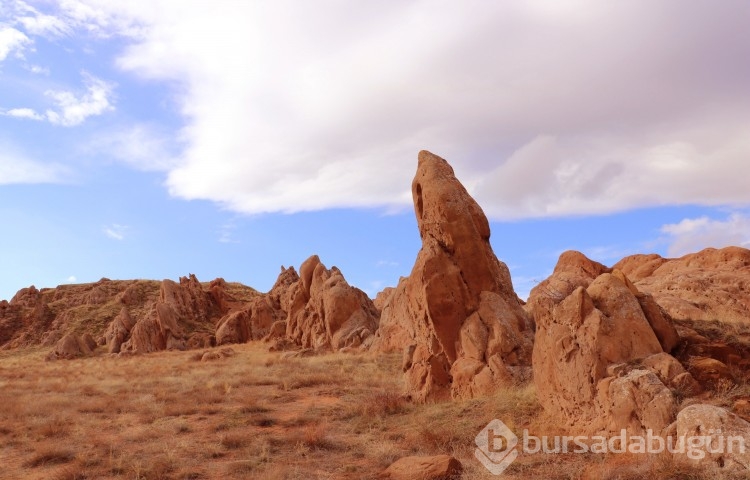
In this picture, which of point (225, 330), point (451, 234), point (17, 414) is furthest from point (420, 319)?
point (225, 330)

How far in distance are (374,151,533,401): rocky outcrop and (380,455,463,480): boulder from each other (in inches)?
198

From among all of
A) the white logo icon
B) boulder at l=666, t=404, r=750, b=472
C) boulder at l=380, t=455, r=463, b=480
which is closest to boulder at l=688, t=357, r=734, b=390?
boulder at l=666, t=404, r=750, b=472

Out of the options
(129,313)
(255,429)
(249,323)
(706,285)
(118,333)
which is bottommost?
(255,429)

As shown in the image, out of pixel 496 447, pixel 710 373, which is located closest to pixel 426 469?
pixel 496 447

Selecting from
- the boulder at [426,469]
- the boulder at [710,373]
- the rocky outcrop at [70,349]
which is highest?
the rocky outcrop at [70,349]

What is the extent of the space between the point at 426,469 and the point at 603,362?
4023 millimetres

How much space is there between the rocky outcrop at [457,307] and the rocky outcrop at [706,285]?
790 centimetres

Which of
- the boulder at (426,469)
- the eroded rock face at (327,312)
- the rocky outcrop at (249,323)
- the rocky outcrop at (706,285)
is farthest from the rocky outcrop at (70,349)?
the rocky outcrop at (706,285)

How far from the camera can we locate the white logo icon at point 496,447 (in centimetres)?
935

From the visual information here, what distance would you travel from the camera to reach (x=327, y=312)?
34.5 m

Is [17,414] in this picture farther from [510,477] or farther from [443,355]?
[510,477]

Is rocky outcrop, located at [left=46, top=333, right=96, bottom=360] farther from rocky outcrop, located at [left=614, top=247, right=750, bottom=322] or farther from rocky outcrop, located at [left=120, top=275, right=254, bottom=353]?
rocky outcrop, located at [left=614, top=247, right=750, bottom=322]

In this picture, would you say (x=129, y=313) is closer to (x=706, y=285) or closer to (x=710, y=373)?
(x=706, y=285)

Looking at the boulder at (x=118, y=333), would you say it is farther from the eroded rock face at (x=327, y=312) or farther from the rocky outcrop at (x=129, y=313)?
the eroded rock face at (x=327, y=312)
